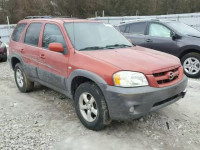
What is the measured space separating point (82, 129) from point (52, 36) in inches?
72.4

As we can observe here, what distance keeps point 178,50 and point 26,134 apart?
477 cm

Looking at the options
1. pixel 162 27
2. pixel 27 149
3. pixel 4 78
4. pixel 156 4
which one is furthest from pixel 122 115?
pixel 156 4

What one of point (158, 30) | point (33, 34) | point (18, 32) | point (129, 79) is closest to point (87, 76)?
point (129, 79)

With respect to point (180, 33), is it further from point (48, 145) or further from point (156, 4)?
point (156, 4)

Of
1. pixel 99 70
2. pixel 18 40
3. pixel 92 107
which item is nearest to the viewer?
pixel 99 70

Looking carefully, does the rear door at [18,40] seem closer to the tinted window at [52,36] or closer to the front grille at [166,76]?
the tinted window at [52,36]

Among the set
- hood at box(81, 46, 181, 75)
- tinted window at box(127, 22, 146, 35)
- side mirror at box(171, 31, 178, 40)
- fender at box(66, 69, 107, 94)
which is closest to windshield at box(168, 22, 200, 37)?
side mirror at box(171, 31, 178, 40)

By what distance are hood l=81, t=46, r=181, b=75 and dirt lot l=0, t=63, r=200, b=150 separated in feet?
3.28

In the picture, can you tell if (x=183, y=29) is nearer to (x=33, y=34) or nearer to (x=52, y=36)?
(x=52, y=36)

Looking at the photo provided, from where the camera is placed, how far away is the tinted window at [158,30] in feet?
21.8

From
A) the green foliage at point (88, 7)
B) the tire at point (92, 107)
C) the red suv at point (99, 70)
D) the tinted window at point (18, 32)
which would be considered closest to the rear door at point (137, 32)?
the red suv at point (99, 70)

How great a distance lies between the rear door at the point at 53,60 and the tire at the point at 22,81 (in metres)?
0.78

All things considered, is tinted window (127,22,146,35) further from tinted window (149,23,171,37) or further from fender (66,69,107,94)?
fender (66,69,107,94)

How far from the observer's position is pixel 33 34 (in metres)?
4.74
